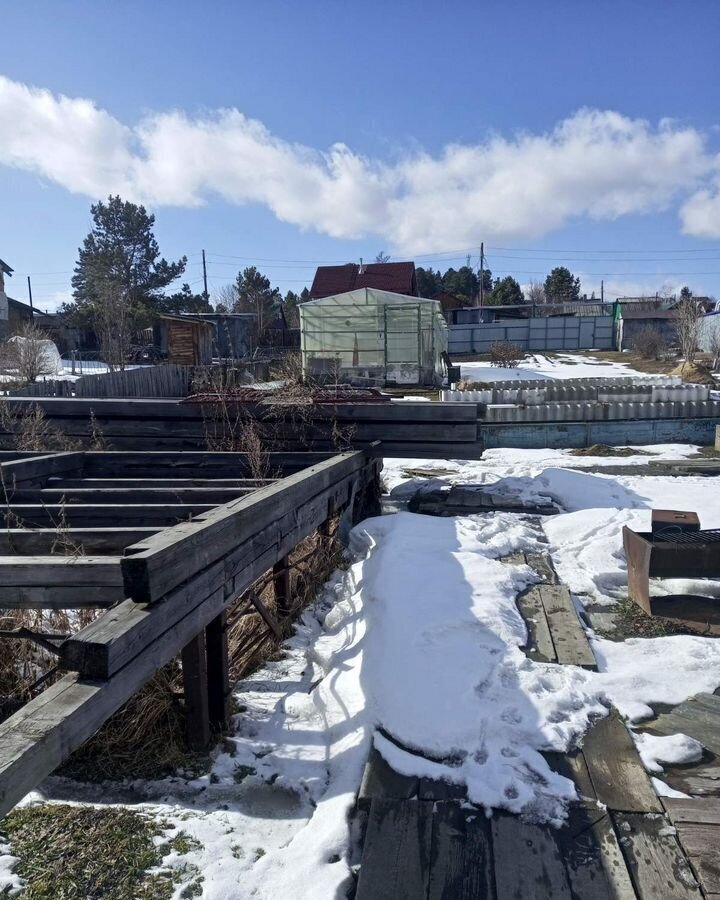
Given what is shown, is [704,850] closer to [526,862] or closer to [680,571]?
[526,862]

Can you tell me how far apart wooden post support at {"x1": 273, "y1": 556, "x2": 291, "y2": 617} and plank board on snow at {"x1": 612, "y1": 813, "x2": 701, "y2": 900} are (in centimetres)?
270

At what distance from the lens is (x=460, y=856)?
2330 mm

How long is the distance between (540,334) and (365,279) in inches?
582

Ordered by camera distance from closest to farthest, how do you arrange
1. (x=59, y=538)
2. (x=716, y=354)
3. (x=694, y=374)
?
(x=59, y=538) < (x=694, y=374) < (x=716, y=354)

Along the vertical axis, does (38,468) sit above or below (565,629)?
above

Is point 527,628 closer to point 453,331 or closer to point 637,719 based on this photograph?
point 637,719

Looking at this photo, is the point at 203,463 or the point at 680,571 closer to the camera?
the point at 680,571

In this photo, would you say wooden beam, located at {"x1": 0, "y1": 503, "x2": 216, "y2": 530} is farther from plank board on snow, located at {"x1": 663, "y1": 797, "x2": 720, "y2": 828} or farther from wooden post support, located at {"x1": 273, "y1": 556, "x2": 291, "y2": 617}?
plank board on snow, located at {"x1": 663, "y1": 797, "x2": 720, "y2": 828}

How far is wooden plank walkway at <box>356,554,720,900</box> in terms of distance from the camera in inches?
85.7

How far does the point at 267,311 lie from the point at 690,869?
189 feet

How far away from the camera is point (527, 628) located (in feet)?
13.8

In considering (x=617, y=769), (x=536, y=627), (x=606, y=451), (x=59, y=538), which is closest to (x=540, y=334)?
(x=606, y=451)

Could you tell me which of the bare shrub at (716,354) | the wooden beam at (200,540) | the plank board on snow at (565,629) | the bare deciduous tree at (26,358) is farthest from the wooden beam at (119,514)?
the bare shrub at (716,354)

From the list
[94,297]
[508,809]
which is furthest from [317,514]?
[94,297]
